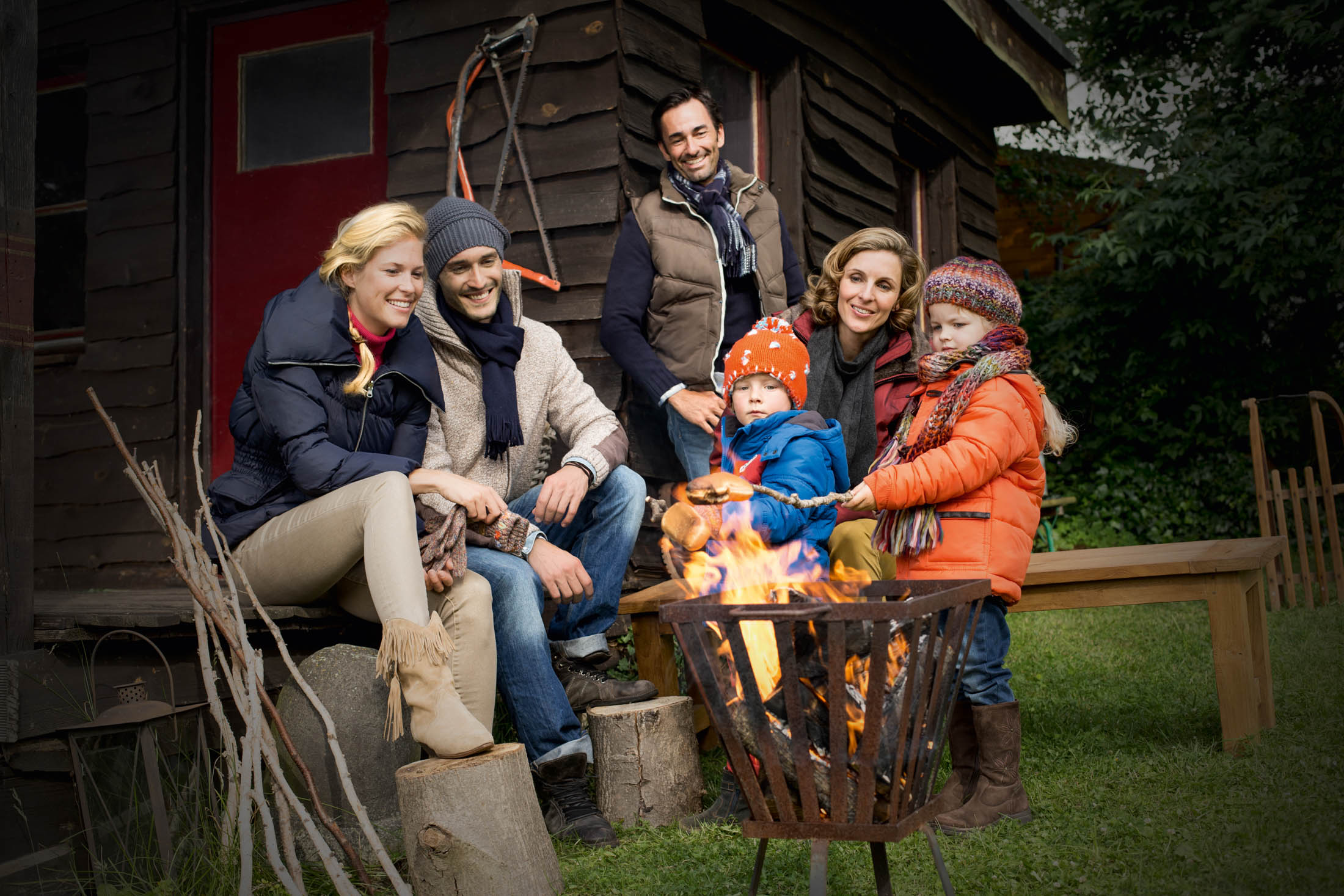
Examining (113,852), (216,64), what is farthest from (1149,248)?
(113,852)

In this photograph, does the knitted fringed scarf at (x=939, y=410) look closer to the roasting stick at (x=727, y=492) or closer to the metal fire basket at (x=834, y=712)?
the roasting stick at (x=727, y=492)

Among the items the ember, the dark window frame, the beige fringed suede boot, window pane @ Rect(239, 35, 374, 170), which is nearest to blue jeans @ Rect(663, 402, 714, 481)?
the beige fringed suede boot

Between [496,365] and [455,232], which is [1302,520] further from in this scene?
[455,232]

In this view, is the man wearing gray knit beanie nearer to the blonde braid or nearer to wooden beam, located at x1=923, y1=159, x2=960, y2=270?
the blonde braid

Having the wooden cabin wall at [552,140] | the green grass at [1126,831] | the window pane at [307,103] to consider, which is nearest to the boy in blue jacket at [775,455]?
the green grass at [1126,831]

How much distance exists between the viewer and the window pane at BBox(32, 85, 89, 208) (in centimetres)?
558

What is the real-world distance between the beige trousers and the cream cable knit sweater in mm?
328

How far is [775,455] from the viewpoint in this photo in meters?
2.80

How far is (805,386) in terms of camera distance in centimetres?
311

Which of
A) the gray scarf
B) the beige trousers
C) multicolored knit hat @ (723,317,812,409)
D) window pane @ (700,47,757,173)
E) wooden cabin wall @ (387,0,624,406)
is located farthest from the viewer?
window pane @ (700,47,757,173)

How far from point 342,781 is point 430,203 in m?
2.74

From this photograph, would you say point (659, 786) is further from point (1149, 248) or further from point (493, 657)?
point (1149, 248)

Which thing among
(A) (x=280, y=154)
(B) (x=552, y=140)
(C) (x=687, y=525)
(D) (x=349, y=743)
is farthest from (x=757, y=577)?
(A) (x=280, y=154)

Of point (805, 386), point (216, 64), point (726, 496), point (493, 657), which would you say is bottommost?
point (493, 657)
